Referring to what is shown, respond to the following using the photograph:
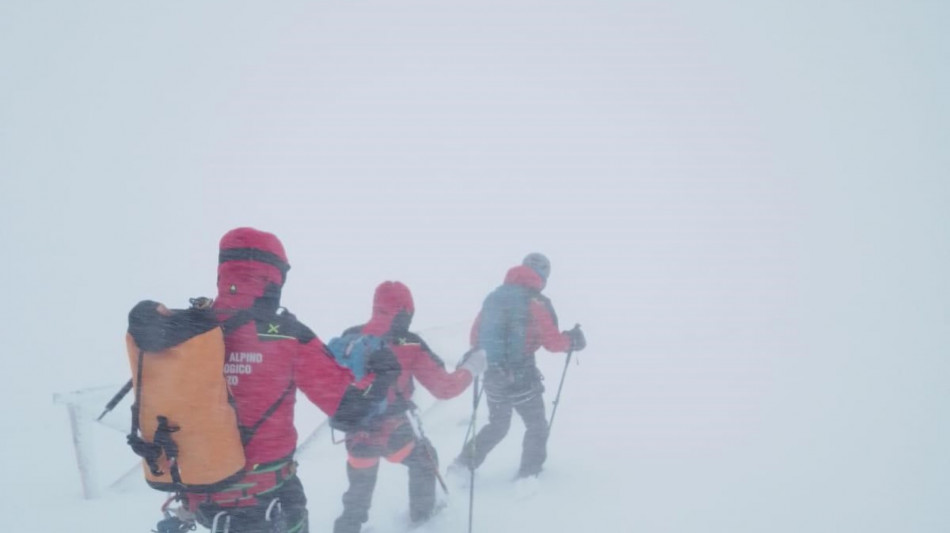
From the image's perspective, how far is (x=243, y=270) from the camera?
9.39 feet

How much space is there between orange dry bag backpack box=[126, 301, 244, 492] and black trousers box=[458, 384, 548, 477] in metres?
3.55

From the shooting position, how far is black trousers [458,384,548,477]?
5.74 meters

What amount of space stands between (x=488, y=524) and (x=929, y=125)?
7637 inches

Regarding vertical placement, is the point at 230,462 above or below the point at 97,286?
above

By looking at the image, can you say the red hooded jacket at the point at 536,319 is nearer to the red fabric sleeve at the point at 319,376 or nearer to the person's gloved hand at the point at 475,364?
the person's gloved hand at the point at 475,364

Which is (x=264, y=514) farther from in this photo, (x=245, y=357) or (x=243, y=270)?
(x=243, y=270)

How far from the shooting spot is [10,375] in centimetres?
1130

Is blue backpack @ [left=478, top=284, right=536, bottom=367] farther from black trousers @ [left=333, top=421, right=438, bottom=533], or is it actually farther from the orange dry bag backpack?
the orange dry bag backpack

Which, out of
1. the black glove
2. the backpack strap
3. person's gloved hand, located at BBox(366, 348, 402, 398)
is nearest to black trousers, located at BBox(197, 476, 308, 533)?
the backpack strap

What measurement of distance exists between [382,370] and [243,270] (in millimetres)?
1049

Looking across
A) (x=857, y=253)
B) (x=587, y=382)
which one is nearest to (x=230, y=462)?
(x=587, y=382)

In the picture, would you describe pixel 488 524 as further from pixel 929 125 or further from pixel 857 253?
pixel 929 125

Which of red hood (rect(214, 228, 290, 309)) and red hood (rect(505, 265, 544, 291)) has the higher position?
red hood (rect(214, 228, 290, 309))

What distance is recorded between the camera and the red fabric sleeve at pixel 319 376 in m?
2.97
